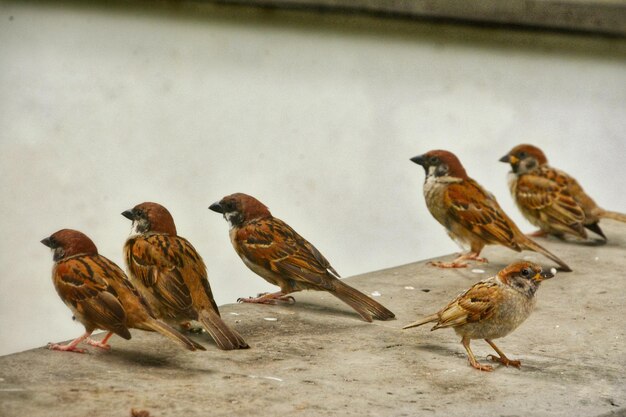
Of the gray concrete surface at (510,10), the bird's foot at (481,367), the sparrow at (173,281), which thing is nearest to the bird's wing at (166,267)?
the sparrow at (173,281)

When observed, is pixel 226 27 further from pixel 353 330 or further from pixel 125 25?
pixel 353 330

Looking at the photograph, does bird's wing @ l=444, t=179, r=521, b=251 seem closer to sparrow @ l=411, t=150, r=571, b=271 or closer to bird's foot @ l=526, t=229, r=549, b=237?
sparrow @ l=411, t=150, r=571, b=271

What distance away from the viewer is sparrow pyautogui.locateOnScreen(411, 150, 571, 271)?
7242 mm

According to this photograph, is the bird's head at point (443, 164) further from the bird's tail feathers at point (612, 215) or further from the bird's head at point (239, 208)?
the bird's head at point (239, 208)

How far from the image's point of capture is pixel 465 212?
286 inches

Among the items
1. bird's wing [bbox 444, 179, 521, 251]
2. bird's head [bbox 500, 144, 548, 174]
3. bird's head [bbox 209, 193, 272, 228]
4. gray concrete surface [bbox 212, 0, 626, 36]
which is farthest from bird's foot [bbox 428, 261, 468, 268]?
gray concrete surface [bbox 212, 0, 626, 36]

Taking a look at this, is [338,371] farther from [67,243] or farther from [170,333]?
[67,243]

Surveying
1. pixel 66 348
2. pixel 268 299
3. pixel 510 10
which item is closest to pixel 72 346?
pixel 66 348

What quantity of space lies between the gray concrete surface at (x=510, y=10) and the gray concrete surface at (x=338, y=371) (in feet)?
25.2

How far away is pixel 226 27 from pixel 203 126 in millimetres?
2599

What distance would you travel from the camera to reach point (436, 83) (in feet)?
42.4

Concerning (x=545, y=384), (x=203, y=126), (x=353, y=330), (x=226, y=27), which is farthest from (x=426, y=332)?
(x=226, y=27)

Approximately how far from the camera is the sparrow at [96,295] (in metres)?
5.45

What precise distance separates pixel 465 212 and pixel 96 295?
2486 mm
